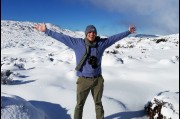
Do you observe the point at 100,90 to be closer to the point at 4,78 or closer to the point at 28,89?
the point at 28,89

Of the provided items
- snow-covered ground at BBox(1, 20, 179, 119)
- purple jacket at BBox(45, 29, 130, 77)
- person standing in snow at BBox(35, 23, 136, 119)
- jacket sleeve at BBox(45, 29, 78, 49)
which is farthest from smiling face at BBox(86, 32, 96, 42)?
snow-covered ground at BBox(1, 20, 179, 119)

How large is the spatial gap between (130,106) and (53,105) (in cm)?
160

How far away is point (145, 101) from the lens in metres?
7.75

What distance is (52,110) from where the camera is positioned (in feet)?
22.0

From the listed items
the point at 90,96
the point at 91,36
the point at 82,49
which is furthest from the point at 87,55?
the point at 90,96

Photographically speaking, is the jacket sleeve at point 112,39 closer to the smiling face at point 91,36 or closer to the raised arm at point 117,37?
the raised arm at point 117,37

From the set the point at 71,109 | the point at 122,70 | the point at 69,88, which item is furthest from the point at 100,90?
the point at 122,70

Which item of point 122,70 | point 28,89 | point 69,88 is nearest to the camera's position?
point 28,89

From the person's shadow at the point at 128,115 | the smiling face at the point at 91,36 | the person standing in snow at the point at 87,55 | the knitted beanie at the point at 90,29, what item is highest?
the knitted beanie at the point at 90,29

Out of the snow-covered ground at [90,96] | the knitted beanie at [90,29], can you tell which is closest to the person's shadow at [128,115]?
the snow-covered ground at [90,96]

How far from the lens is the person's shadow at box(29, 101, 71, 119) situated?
21.3ft

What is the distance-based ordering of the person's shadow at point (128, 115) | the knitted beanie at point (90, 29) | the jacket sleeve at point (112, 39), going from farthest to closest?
the person's shadow at point (128, 115), the jacket sleeve at point (112, 39), the knitted beanie at point (90, 29)

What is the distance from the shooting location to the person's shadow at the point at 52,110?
650 cm

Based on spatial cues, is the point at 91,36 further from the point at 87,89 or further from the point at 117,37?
the point at 87,89
